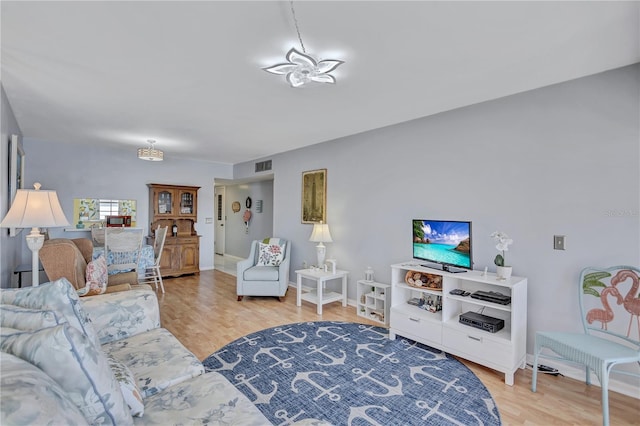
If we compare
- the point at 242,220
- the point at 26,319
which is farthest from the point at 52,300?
the point at 242,220

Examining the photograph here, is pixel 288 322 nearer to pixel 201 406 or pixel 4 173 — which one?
pixel 201 406

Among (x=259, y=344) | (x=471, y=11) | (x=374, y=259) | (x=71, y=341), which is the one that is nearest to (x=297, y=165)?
(x=374, y=259)

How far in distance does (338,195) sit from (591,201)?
2903mm

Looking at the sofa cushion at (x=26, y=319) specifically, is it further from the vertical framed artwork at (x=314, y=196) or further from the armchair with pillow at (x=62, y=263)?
the vertical framed artwork at (x=314, y=196)

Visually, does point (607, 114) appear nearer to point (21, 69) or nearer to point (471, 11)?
point (471, 11)

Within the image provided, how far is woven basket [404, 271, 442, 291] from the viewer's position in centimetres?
309

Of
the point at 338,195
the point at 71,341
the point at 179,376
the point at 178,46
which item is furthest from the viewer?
the point at 338,195

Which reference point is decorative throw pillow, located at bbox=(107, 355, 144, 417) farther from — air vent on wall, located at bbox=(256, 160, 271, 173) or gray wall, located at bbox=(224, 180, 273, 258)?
gray wall, located at bbox=(224, 180, 273, 258)

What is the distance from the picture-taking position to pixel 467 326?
2.75m

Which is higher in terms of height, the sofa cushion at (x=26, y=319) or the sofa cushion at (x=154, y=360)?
the sofa cushion at (x=26, y=319)

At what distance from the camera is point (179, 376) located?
159cm

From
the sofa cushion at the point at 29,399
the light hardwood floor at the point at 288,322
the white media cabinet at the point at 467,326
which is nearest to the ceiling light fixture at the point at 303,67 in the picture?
the sofa cushion at the point at 29,399

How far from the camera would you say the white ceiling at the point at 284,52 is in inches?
66.5

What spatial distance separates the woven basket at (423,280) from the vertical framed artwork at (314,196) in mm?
1866
